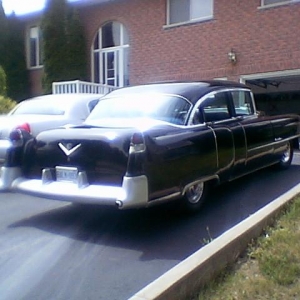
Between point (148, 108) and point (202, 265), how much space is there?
2818 millimetres

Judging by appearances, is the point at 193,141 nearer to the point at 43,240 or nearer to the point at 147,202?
the point at 147,202

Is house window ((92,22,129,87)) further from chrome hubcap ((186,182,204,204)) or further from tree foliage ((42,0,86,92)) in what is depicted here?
chrome hubcap ((186,182,204,204))

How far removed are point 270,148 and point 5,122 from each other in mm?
→ 4913

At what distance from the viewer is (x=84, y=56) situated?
18.2 metres

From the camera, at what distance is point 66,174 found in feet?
15.8

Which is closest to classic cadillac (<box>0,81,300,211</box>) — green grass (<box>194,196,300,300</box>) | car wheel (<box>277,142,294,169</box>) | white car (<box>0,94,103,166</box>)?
green grass (<box>194,196,300,300</box>)

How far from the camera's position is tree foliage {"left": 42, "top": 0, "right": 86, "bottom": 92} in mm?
17955

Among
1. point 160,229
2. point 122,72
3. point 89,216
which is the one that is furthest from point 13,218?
point 122,72

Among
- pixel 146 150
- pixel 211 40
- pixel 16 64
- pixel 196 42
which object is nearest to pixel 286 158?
pixel 146 150

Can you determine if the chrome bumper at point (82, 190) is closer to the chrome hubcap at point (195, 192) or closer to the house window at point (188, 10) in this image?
the chrome hubcap at point (195, 192)

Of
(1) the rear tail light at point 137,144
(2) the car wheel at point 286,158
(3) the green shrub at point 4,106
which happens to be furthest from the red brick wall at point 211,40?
(1) the rear tail light at point 137,144

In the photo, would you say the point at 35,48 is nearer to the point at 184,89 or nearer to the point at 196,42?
the point at 196,42

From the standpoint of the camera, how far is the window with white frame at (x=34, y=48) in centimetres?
2022

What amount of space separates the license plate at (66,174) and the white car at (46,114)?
108 inches
